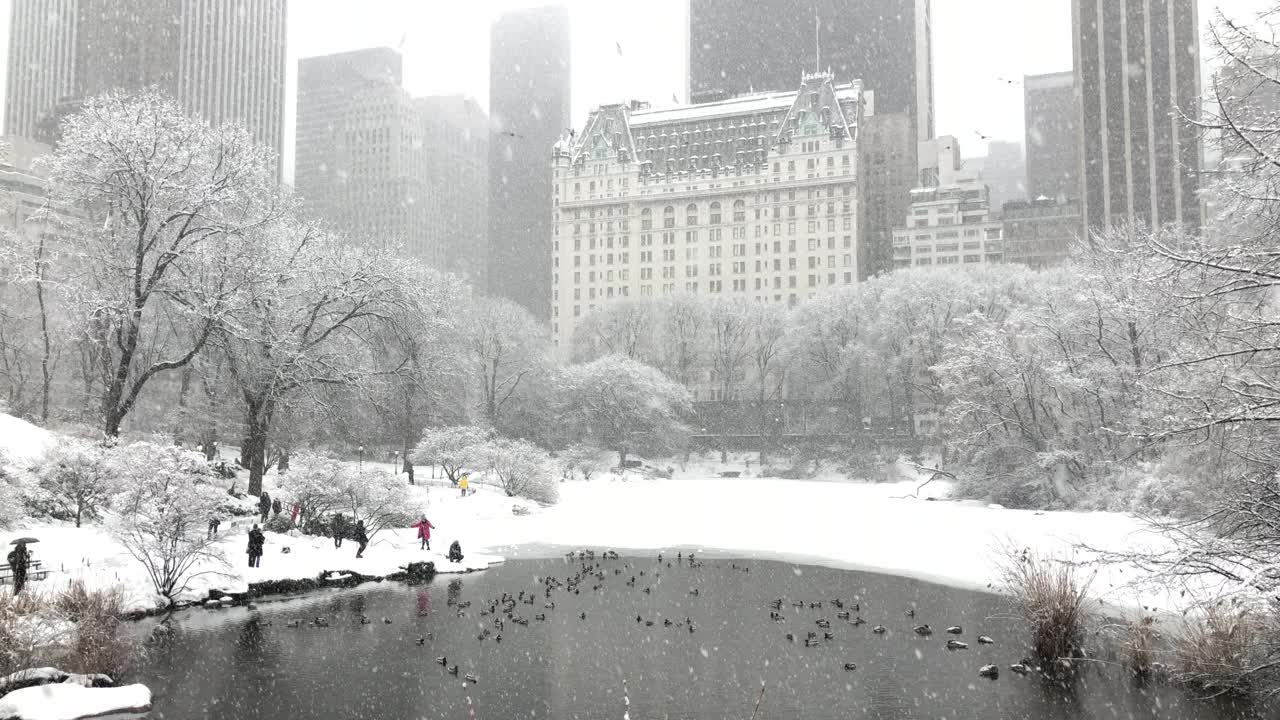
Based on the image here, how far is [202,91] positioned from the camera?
174000 millimetres

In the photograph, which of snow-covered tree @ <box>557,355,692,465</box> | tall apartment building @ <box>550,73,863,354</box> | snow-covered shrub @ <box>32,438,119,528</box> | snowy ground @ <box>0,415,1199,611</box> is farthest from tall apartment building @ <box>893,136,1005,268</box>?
snow-covered shrub @ <box>32,438,119,528</box>

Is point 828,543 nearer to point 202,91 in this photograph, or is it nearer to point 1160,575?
point 1160,575

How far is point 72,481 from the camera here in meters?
28.7

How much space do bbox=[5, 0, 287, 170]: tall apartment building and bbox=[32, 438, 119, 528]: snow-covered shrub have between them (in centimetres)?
14566

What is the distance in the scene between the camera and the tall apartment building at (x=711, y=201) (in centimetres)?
14725

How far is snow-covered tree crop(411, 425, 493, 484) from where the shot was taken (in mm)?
54562

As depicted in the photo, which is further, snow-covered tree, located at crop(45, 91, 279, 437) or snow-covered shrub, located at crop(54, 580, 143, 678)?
snow-covered tree, located at crop(45, 91, 279, 437)

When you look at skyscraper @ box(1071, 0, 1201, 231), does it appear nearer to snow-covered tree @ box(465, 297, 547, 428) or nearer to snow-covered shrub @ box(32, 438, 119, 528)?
snow-covered tree @ box(465, 297, 547, 428)

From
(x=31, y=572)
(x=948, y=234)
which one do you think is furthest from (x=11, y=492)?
(x=948, y=234)

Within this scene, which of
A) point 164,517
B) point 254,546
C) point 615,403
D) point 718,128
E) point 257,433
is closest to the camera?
point 164,517

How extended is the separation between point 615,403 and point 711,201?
79.2m

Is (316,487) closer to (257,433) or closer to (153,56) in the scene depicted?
(257,433)

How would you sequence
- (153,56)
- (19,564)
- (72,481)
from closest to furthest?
(19,564) → (72,481) → (153,56)

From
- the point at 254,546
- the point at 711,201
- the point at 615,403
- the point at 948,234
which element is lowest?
the point at 254,546
